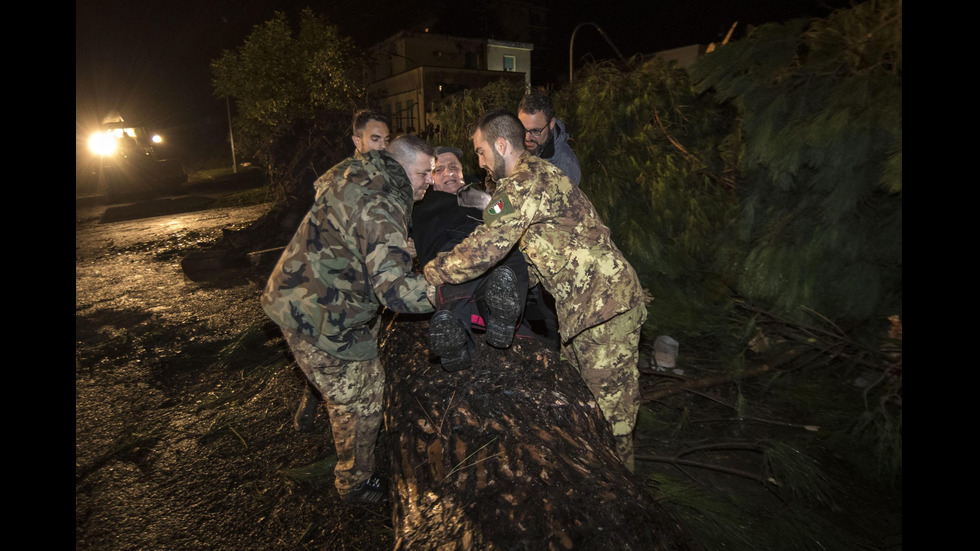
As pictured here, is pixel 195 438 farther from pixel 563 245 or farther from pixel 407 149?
pixel 563 245

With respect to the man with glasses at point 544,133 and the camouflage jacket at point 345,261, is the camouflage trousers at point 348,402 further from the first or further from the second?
the man with glasses at point 544,133

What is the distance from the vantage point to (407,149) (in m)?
2.65

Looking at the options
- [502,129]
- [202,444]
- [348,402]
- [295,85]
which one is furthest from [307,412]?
[295,85]

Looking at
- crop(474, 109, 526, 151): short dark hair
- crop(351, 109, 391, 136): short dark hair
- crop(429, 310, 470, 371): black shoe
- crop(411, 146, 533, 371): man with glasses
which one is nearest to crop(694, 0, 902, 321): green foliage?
crop(474, 109, 526, 151): short dark hair

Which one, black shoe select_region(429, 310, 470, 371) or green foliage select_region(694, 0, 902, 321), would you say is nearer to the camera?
black shoe select_region(429, 310, 470, 371)

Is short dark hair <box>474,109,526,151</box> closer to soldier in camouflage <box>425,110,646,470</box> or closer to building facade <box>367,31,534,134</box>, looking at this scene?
soldier in camouflage <box>425,110,646,470</box>

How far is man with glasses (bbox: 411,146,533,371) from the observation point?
2.14m

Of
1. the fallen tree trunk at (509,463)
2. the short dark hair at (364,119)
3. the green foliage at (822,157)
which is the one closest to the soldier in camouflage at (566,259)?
the fallen tree trunk at (509,463)

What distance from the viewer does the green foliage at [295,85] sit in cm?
951

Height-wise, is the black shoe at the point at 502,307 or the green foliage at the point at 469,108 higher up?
the green foliage at the point at 469,108

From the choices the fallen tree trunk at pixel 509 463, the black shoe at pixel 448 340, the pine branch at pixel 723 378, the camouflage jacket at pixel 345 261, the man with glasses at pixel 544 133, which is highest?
the man with glasses at pixel 544 133

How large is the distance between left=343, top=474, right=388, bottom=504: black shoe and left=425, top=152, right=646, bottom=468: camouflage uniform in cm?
121

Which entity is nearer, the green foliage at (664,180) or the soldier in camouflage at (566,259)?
the soldier in camouflage at (566,259)

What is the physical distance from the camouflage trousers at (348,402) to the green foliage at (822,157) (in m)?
2.68
